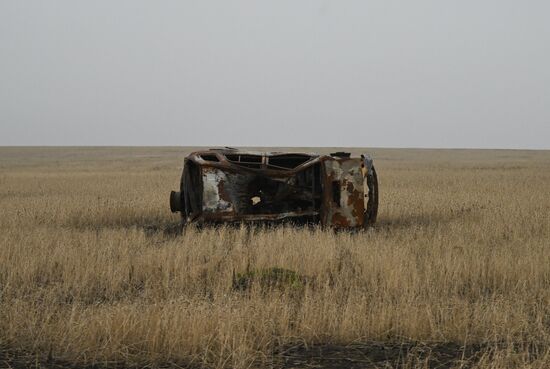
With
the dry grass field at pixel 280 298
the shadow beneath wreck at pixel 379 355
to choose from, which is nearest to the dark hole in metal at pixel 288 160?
the dry grass field at pixel 280 298

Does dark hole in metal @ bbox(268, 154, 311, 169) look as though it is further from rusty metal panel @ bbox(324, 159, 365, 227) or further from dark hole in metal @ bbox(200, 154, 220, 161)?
dark hole in metal @ bbox(200, 154, 220, 161)

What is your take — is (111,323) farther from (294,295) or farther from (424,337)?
(424,337)

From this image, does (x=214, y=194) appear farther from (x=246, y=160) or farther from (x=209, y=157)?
(x=246, y=160)

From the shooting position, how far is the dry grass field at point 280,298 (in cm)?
419

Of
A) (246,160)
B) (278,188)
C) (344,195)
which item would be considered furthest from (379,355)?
(246,160)

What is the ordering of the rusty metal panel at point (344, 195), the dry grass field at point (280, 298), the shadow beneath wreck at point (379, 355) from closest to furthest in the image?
the shadow beneath wreck at point (379, 355), the dry grass field at point (280, 298), the rusty metal panel at point (344, 195)

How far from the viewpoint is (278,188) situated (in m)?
9.86

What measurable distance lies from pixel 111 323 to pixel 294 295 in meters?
1.87

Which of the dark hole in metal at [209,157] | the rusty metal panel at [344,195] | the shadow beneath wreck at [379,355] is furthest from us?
the dark hole in metal at [209,157]

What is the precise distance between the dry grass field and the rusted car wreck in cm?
33

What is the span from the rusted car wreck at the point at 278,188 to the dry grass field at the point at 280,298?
331mm

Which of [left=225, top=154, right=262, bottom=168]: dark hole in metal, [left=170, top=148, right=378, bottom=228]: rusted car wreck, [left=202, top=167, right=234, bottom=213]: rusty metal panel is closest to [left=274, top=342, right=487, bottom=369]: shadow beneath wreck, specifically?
[left=170, top=148, right=378, bottom=228]: rusted car wreck

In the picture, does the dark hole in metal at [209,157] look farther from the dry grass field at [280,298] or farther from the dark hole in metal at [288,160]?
the dry grass field at [280,298]

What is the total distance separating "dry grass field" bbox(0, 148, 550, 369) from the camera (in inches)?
165
